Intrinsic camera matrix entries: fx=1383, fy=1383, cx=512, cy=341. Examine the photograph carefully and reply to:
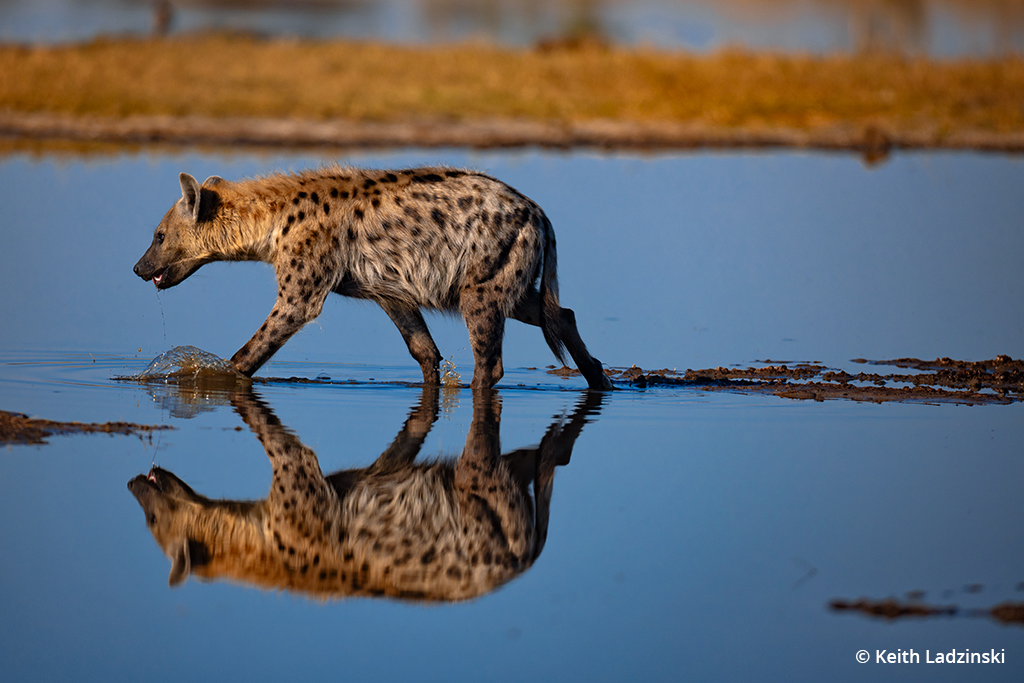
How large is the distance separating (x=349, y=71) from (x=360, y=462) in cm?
2050

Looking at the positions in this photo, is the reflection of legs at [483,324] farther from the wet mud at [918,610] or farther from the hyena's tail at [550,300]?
the wet mud at [918,610]

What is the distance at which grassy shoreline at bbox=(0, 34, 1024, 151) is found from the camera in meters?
21.9

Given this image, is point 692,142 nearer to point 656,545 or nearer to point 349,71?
point 349,71

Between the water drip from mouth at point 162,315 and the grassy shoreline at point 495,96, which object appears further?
the grassy shoreline at point 495,96

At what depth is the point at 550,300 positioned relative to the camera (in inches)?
314

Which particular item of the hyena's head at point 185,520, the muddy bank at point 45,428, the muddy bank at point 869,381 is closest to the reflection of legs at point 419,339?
the muddy bank at point 869,381

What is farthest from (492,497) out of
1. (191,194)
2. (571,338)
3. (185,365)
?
(191,194)

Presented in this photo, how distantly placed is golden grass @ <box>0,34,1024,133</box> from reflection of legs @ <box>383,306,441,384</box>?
14.6 meters

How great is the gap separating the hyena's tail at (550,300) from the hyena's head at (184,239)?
1972mm

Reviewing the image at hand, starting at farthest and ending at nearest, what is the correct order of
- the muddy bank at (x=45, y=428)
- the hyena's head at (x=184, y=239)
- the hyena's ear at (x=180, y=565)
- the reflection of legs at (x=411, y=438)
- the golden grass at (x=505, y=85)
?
the golden grass at (x=505, y=85), the hyena's head at (x=184, y=239), the muddy bank at (x=45, y=428), the reflection of legs at (x=411, y=438), the hyena's ear at (x=180, y=565)

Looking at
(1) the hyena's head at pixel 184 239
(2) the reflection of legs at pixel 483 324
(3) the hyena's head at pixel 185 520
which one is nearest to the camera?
(3) the hyena's head at pixel 185 520

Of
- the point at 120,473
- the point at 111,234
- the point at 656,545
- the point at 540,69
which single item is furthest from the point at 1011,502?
the point at 540,69

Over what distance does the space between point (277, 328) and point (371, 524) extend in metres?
2.89

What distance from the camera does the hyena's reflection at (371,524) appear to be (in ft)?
14.9
